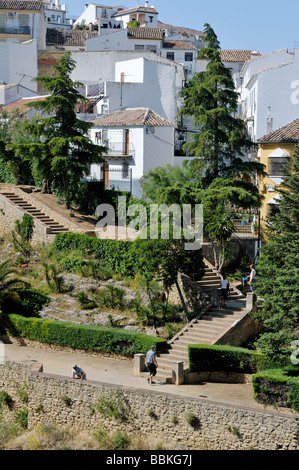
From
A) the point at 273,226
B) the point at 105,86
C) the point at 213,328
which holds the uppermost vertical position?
the point at 105,86

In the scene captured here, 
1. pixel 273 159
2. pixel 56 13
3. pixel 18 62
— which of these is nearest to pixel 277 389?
pixel 273 159

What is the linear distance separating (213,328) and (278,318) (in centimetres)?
444

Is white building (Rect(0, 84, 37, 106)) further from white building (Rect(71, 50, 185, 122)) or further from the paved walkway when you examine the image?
the paved walkway

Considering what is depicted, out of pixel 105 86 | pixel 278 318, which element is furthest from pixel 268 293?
pixel 105 86

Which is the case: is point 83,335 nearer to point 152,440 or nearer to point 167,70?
point 152,440

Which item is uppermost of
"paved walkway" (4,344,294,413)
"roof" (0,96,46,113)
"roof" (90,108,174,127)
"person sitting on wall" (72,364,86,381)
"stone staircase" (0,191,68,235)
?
"roof" (0,96,46,113)

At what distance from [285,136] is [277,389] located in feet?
48.3

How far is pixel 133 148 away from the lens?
128 ft

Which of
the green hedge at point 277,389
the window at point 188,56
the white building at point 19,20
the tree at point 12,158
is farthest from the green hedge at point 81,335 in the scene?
the window at point 188,56

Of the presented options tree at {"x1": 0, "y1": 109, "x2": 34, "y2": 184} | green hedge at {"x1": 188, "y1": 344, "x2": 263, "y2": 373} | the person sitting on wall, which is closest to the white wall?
tree at {"x1": 0, "y1": 109, "x2": 34, "y2": 184}

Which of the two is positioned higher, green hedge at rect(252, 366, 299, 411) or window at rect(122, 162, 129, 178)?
window at rect(122, 162, 129, 178)

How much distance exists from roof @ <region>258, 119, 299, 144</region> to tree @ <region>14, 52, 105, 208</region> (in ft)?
28.6

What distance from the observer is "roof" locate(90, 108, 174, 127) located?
39.0 m

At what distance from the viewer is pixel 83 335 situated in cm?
2669
